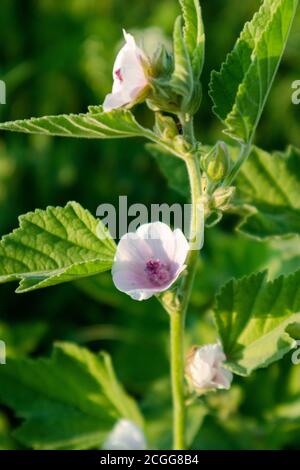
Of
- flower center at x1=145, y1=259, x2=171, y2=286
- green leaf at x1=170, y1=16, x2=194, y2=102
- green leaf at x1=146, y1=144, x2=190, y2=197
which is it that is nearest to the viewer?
green leaf at x1=170, y1=16, x2=194, y2=102

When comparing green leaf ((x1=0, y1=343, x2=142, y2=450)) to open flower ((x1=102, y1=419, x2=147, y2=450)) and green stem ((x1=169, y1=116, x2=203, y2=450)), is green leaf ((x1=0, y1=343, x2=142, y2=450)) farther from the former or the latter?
open flower ((x1=102, y1=419, x2=147, y2=450))

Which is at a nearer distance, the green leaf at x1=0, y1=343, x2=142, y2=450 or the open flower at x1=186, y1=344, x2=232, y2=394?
the open flower at x1=186, y1=344, x2=232, y2=394

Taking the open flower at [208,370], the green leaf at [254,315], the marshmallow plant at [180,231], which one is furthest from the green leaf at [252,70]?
the open flower at [208,370]

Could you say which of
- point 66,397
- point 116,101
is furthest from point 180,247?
Answer: point 66,397

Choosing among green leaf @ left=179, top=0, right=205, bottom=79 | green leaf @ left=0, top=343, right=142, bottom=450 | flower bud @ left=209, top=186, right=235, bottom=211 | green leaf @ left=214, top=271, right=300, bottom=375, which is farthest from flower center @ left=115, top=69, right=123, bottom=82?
green leaf @ left=0, top=343, right=142, bottom=450

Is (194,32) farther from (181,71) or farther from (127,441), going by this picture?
(127,441)

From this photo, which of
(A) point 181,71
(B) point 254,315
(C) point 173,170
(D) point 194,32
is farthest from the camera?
(C) point 173,170
